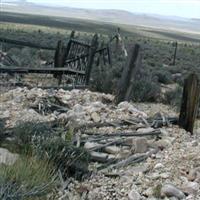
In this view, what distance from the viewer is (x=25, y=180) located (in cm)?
573

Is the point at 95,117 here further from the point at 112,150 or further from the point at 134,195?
the point at 134,195

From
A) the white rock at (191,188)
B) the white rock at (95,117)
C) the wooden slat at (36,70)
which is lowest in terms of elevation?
the wooden slat at (36,70)

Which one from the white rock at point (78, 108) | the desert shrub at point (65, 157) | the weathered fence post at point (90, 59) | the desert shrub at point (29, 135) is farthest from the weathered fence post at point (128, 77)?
the desert shrub at point (65, 157)

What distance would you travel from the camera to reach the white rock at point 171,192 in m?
6.93

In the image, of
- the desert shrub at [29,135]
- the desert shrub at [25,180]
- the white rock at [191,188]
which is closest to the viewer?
the desert shrub at [25,180]

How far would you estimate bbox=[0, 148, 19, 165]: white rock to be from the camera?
6.59m

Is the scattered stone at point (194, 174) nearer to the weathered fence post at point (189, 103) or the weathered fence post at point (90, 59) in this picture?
the weathered fence post at point (189, 103)

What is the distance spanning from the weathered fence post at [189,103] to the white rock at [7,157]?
14.1ft

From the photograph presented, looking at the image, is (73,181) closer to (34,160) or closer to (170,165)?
(34,160)

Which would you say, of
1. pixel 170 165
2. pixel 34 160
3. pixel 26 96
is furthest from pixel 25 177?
pixel 26 96

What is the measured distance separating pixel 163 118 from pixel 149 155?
2.36 meters

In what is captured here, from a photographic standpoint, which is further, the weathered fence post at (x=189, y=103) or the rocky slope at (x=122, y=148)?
the weathered fence post at (x=189, y=103)

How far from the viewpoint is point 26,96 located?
11.9 metres

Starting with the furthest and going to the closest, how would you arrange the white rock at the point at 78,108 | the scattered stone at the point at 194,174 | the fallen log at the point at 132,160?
the white rock at the point at 78,108 < the fallen log at the point at 132,160 < the scattered stone at the point at 194,174
